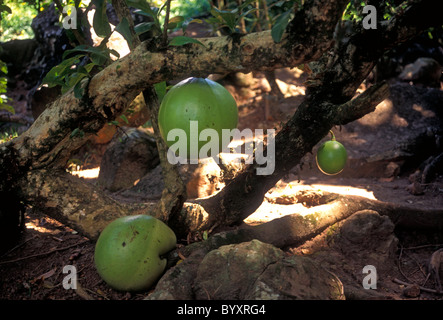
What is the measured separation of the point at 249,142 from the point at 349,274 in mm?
3307

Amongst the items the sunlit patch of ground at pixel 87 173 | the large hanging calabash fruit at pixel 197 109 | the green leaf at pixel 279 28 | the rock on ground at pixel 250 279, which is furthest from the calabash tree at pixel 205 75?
the sunlit patch of ground at pixel 87 173

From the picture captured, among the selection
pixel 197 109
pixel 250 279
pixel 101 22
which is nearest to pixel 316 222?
pixel 250 279

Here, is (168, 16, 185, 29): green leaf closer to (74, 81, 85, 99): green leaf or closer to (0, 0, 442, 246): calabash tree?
(0, 0, 442, 246): calabash tree

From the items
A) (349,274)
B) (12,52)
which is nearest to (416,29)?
(349,274)

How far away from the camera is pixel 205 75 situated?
1.89 meters

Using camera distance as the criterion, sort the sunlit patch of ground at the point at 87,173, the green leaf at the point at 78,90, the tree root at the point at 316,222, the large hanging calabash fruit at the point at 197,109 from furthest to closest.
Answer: the sunlit patch of ground at the point at 87,173, the tree root at the point at 316,222, the green leaf at the point at 78,90, the large hanging calabash fruit at the point at 197,109

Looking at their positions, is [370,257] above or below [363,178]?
above

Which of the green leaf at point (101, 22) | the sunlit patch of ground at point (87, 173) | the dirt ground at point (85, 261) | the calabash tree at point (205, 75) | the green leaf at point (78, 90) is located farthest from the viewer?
the sunlit patch of ground at point (87, 173)

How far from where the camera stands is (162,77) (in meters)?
2.00

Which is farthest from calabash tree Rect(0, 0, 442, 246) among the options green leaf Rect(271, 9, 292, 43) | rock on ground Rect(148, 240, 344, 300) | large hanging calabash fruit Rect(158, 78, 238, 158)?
rock on ground Rect(148, 240, 344, 300)

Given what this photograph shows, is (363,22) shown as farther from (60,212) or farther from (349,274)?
(60,212)

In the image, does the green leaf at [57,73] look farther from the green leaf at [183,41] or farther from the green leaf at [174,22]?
the green leaf at [183,41]

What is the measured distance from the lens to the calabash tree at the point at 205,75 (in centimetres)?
173

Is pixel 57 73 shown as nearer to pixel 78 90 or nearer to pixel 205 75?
pixel 78 90
